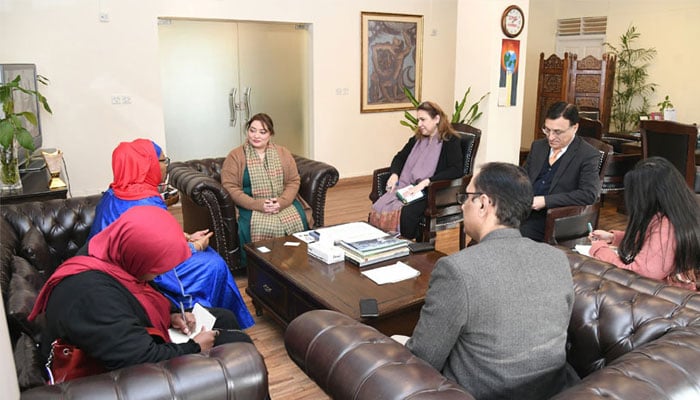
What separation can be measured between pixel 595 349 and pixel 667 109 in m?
5.47

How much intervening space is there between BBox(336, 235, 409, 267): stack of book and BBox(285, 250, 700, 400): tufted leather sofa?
1.25m

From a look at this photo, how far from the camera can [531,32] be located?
29.7ft

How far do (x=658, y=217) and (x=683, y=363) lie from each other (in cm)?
110

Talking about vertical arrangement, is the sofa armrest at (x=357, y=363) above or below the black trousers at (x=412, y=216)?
above

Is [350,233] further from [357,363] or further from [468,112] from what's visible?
[468,112]

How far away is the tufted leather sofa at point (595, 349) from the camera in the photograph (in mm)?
1441

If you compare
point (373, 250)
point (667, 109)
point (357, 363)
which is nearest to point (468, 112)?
point (667, 109)

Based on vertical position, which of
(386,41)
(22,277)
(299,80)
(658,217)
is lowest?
(22,277)

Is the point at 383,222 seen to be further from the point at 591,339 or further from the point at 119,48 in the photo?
the point at 119,48

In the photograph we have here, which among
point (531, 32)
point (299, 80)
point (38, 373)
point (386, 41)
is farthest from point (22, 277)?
point (531, 32)

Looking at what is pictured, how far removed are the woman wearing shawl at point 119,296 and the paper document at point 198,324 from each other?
0.61 feet

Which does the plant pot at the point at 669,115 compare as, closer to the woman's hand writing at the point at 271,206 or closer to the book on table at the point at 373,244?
the book on table at the point at 373,244

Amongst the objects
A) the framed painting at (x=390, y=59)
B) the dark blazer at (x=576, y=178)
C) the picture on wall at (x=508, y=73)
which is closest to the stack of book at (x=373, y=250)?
the dark blazer at (x=576, y=178)

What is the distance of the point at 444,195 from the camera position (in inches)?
177
